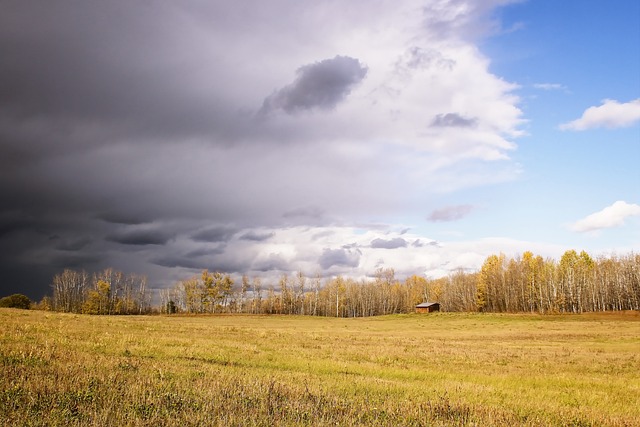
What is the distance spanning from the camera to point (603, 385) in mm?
18234

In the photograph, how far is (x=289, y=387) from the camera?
11.1m

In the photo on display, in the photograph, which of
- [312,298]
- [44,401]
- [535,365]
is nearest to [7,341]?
[44,401]

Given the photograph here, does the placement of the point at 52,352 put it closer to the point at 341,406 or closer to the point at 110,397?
the point at 110,397

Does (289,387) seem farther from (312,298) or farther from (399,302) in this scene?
(399,302)

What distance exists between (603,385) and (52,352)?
22.4 metres

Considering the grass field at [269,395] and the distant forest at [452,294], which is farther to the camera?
the distant forest at [452,294]

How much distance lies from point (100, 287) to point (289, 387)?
13974 centimetres

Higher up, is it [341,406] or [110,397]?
[110,397]

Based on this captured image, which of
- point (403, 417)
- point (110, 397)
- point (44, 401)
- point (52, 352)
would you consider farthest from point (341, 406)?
point (52, 352)

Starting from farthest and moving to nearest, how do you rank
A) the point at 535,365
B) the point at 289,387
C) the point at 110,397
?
the point at 535,365
the point at 289,387
the point at 110,397

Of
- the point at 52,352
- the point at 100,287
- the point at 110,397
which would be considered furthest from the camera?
the point at 100,287

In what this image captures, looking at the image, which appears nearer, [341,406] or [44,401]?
[44,401]

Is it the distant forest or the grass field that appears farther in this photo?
the distant forest

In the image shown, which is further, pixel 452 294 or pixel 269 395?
pixel 452 294
